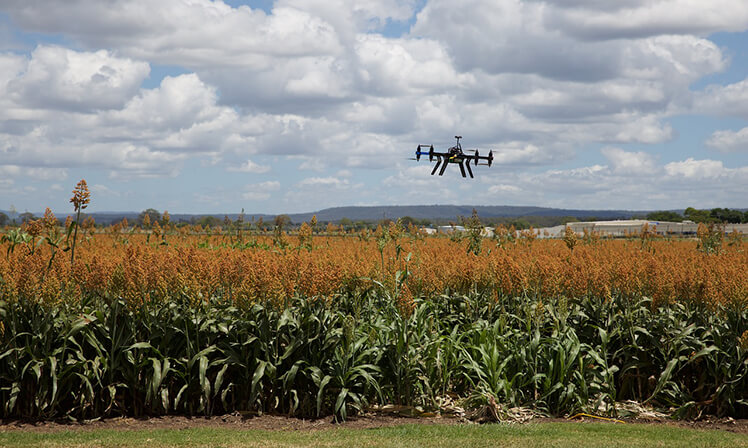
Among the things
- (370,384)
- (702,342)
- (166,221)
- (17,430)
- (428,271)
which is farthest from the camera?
(166,221)

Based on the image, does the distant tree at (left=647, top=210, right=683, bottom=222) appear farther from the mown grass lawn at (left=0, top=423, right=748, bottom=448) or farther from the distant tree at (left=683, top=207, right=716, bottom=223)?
the mown grass lawn at (left=0, top=423, right=748, bottom=448)

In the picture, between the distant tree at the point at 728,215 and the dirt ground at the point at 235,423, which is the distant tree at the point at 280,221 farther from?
the distant tree at the point at 728,215

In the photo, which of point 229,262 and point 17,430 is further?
point 229,262

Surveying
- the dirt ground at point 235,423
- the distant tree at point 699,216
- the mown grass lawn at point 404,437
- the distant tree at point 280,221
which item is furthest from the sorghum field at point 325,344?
the distant tree at point 699,216

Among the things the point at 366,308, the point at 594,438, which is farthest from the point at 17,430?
the point at 594,438

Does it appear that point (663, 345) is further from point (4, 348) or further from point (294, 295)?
point (4, 348)

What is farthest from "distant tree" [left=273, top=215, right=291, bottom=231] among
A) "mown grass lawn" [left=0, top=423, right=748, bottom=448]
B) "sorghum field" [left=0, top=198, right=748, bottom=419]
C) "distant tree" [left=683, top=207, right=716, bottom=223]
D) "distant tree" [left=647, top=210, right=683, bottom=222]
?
"distant tree" [left=647, top=210, right=683, bottom=222]

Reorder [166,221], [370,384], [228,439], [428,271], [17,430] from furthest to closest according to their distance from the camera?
[166,221], [428,271], [370,384], [17,430], [228,439]

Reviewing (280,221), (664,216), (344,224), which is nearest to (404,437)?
(280,221)
